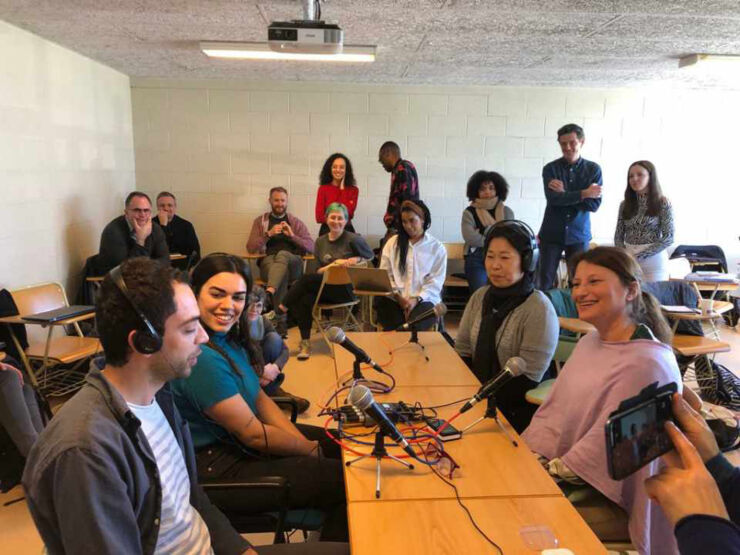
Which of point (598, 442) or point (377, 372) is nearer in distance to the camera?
point (598, 442)

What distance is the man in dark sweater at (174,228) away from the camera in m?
5.65

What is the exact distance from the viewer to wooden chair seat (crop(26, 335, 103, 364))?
128 inches

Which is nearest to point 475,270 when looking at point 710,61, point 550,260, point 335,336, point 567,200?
point 550,260

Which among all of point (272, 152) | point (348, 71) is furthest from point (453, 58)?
point (272, 152)

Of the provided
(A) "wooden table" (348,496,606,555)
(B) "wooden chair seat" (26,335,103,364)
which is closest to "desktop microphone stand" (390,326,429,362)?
(A) "wooden table" (348,496,606,555)

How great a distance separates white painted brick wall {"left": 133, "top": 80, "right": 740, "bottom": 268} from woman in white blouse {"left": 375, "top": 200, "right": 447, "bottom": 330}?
2.28 metres

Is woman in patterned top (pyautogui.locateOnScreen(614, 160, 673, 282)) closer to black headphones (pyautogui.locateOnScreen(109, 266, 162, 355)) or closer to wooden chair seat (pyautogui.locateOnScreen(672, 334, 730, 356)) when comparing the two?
wooden chair seat (pyautogui.locateOnScreen(672, 334, 730, 356))

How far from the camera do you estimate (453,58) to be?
480cm

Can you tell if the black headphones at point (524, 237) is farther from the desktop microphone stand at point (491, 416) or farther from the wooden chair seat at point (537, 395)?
the desktop microphone stand at point (491, 416)

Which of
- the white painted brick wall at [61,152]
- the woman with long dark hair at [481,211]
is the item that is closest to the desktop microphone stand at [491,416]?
the white painted brick wall at [61,152]

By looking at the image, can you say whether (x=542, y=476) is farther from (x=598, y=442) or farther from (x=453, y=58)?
(x=453, y=58)

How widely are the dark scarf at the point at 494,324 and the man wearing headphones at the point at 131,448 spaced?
129 cm

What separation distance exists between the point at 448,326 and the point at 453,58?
8.23 feet

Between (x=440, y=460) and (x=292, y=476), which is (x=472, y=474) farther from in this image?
(x=292, y=476)
